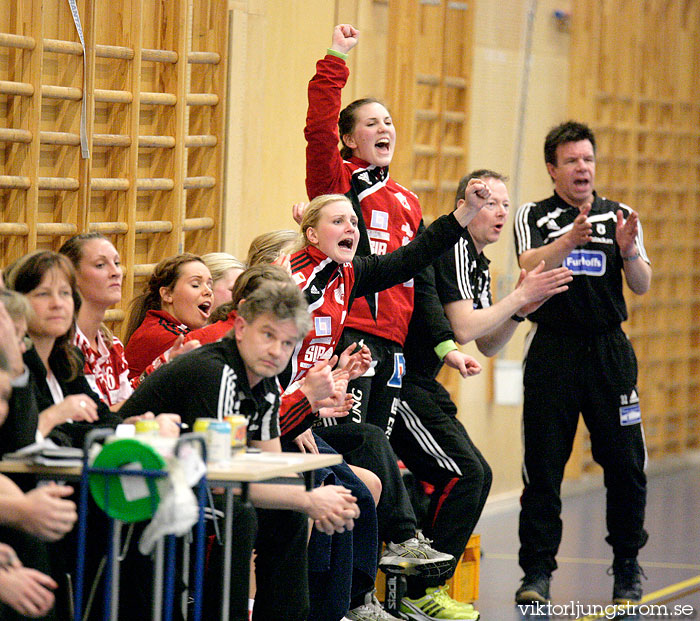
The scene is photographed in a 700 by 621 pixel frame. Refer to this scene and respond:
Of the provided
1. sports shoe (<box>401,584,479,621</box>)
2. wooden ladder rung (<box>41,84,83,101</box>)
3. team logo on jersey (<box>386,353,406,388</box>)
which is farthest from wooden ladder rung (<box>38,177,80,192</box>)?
sports shoe (<box>401,584,479,621</box>)

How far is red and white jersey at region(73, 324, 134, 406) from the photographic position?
12.3 ft

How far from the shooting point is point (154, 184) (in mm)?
4895

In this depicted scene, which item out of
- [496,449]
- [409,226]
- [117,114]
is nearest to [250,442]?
[409,226]

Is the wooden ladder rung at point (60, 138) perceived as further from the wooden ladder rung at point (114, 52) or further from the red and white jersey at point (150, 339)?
the red and white jersey at point (150, 339)

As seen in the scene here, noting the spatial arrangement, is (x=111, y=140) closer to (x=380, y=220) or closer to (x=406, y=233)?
(x=380, y=220)

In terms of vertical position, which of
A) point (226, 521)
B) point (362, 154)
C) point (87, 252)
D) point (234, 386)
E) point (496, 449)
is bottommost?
point (496, 449)

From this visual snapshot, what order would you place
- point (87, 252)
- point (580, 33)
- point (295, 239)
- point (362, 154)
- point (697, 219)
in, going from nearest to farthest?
point (87, 252)
point (295, 239)
point (362, 154)
point (580, 33)
point (697, 219)

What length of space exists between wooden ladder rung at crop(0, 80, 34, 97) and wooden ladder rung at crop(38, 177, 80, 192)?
1.01 feet

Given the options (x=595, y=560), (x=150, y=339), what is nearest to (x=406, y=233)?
(x=150, y=339)

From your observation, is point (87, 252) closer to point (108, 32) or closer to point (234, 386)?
point (234, 386)

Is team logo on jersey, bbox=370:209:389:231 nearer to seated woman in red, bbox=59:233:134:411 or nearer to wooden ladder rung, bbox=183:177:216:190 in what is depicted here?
wooden ladder rung, bbox=183:177:216:190

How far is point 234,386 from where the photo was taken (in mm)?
3332

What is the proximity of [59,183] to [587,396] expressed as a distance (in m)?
2.30

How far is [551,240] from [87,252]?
212 centimetres
